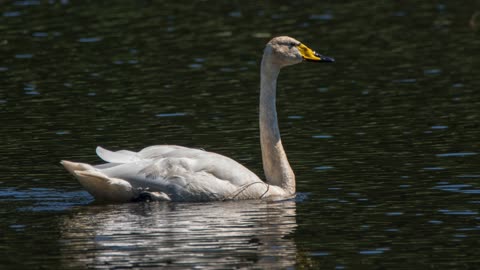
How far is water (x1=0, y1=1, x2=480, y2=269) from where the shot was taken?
1341 centimetres

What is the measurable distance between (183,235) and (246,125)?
24.5ft

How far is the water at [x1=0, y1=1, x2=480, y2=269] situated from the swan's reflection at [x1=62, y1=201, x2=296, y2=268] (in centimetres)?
3

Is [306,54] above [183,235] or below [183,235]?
above

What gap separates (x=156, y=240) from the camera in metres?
13.6

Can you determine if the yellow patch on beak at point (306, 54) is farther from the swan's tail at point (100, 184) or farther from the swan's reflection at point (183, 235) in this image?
the swan's tail at point (100, 184)

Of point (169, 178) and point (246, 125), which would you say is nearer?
point (169, 178)

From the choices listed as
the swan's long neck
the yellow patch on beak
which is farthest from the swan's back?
the yellow patch on beak

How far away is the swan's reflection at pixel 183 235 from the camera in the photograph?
12.7 meters

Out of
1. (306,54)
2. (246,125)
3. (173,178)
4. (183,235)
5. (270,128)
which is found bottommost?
(246,125)

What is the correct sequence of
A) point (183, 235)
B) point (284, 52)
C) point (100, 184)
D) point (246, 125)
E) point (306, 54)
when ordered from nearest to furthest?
point (183, 235), point (100, 184), point (284, 52), point (306, 54), point (246, 125)

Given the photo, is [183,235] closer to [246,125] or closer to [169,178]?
[169,178]

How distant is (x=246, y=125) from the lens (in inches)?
833

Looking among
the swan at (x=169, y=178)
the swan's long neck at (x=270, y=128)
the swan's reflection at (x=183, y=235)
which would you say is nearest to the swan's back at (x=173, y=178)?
the swan at (x=169, y=178)

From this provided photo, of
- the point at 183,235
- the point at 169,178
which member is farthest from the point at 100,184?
the point at 183,235
